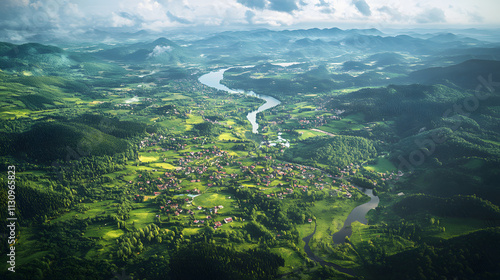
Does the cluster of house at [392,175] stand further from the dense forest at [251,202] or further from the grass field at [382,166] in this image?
the grass field at [382,166]

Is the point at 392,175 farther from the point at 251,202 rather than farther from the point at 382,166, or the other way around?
the point at 251,202

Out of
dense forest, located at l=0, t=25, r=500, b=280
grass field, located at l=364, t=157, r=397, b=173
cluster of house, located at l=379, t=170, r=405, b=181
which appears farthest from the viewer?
grass field, located at l=364, t=157, r=397, b=173

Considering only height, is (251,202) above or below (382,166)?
below

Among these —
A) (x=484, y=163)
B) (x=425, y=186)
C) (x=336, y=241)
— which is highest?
(x=484, y=163)

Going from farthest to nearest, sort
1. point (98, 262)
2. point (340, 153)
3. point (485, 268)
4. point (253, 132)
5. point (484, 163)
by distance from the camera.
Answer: point (253, 132) → point (340, 153) → point (484, 163) → point (98, 262) → point (485, 268)

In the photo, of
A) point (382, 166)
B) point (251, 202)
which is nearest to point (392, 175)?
point (382, 166)

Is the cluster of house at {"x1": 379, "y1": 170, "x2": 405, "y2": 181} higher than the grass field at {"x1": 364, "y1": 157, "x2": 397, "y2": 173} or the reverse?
the reverse

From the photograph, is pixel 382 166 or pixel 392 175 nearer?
pixel 392 175

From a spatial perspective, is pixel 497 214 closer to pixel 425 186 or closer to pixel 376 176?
pixel 425 186

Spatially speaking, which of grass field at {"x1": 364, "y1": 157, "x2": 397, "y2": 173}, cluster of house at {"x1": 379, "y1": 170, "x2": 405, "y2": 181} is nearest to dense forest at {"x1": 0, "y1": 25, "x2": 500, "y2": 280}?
grass field at {"x1": 364, "y1": 157, "x2": 397, "y2": 173}

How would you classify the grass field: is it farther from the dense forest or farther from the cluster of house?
the cluster of house

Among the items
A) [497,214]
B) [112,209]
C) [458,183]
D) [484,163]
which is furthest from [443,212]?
[112,209]
